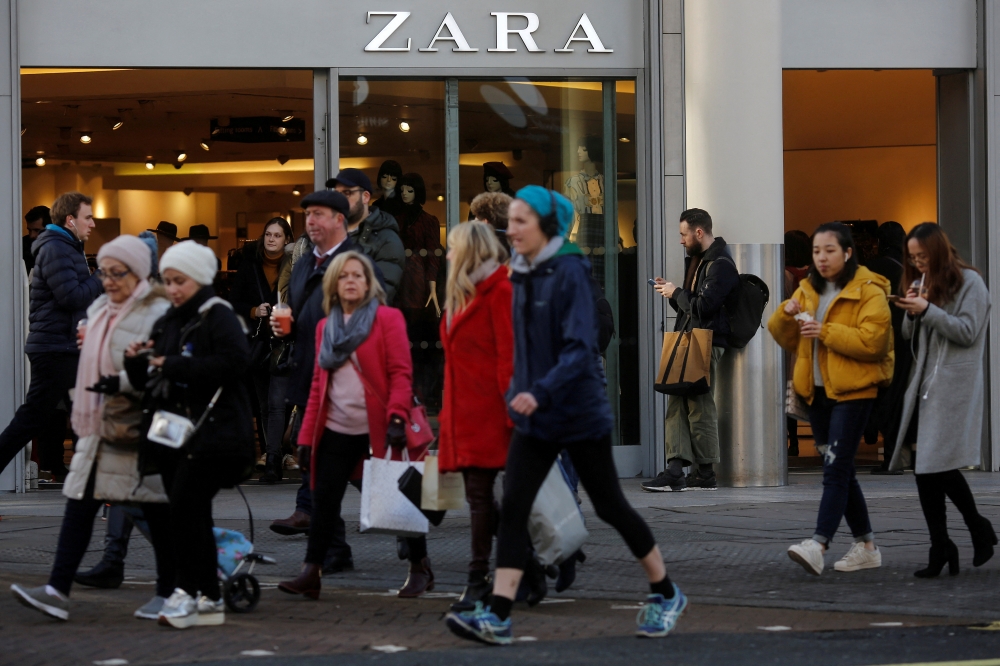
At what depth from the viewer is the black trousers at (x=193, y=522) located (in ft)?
19.0

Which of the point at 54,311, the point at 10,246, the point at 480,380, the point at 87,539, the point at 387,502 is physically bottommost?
the point at 87,539

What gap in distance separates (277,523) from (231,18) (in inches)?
186

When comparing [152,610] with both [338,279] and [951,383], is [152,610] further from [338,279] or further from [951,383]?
[951,383]

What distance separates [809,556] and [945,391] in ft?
3.62

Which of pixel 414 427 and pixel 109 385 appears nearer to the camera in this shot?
pixel 109 385

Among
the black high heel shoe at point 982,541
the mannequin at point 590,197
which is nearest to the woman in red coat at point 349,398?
the black high heel shoe at point 982,541

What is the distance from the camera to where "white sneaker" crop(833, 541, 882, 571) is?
723 centimetres

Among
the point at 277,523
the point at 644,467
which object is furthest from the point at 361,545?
the point at 644,467

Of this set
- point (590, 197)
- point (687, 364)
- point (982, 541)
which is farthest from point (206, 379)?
point (590, 197)

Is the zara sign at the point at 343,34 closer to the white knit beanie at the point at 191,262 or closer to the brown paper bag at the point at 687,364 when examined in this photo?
the brown paper bag at the point at 687,364

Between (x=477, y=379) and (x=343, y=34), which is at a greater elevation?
(x=343, y=34)

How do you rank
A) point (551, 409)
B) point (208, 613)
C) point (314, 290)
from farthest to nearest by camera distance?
point (314, 290)
point (208, 613)
point (551, 409)

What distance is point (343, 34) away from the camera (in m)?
11.1

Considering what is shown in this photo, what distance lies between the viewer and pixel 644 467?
38.2ft
